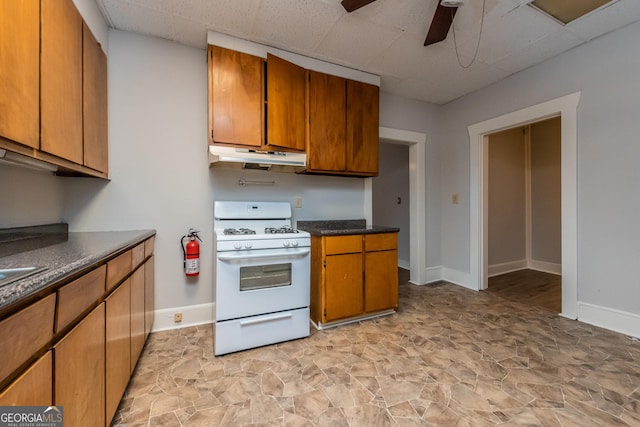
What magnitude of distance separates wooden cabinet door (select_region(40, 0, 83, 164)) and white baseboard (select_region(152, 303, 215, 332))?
4.83ft

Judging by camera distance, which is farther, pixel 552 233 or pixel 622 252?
pixel 552 233

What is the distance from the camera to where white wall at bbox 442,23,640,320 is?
2215mm

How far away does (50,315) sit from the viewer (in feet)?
2.50

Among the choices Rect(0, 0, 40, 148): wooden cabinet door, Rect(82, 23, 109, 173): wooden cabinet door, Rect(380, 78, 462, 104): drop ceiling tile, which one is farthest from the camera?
Rect(380, 78, 462, 104): drop ceiling tile

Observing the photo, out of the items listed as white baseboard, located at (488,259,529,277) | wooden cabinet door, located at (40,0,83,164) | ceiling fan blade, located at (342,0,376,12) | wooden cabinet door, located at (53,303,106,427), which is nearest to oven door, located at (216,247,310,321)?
wooden cabinet door, located at (53,303,106,427)

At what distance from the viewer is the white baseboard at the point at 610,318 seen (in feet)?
7.17

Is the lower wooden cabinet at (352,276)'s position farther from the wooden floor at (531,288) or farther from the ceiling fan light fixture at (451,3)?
the ceiling fan light fixture at (451,3)

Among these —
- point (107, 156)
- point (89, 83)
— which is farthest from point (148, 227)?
point (89, 83)

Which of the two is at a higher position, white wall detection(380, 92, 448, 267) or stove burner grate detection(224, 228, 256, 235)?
white wall detection(380, 92, 448, 267)

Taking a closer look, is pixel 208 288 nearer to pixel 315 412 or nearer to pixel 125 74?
pixel 315 412

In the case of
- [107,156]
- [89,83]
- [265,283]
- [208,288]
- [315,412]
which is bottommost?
[315,412]

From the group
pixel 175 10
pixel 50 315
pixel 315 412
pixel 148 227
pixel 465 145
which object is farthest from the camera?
pixel 465 145

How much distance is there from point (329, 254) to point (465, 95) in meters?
3.08

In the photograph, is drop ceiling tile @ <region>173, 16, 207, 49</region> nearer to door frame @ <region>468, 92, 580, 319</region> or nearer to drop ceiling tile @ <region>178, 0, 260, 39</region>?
drop ceiling tile @ <region>178, 0, 260, 39</region>
